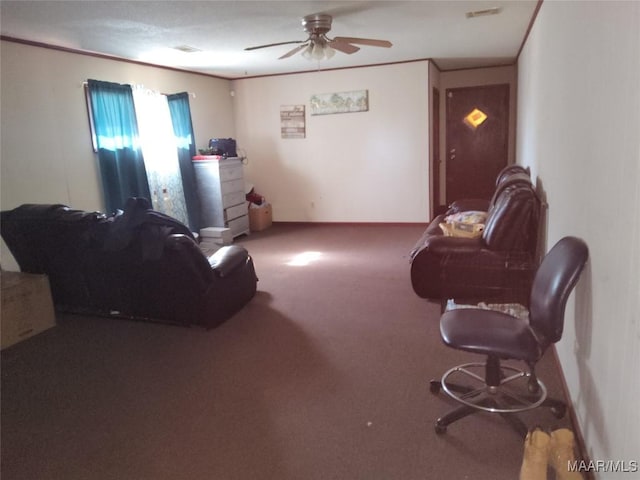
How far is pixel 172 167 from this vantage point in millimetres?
5867

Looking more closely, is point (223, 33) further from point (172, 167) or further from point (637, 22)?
point (637, 22)

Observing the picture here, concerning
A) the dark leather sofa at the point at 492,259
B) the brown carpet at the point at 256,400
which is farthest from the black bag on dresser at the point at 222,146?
the dark leather sofa at the point at 492,259

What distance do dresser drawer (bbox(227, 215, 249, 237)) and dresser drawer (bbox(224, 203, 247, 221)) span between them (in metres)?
0.06

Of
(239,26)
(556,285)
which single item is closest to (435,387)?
(556,285)

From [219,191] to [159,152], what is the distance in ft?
3.12

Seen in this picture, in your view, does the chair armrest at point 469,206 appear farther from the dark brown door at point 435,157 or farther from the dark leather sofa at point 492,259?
the dark brown door at point 435,157

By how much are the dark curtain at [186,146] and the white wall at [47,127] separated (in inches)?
23.3

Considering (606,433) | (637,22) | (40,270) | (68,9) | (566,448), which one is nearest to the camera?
(637,22)

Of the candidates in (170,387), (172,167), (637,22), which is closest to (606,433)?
(637,22)

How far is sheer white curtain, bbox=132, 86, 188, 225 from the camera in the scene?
5.44m

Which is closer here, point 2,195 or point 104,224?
point 104,224

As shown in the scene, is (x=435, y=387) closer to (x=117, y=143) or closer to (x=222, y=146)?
(x=117, y=143)

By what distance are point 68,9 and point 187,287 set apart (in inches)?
86.9

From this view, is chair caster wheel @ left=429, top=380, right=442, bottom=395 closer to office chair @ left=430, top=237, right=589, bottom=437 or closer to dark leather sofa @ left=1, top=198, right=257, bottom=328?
office chair @ left=430, top=237, right=589, bottom=437
